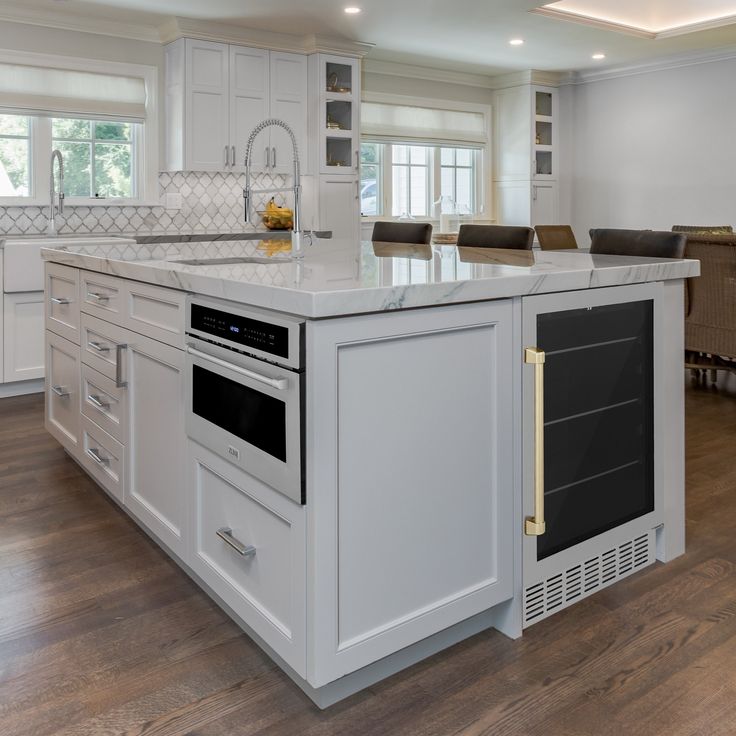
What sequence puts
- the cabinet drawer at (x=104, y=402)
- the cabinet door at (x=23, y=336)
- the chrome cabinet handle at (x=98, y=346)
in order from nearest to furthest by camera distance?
the cabinet drawer at (x=104, y=402), the chrome cabinet handle at (x=98, y=346), the cabinet door at (x=23, y=336)

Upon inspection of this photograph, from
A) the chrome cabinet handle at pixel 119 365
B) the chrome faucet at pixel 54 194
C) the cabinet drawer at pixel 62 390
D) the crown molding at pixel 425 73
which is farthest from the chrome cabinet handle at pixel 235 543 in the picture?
the crown molding at pixel 425 73

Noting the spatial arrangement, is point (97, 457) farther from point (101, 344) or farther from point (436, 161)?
point (436, 161)

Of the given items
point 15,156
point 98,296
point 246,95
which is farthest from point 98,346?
point 246,95

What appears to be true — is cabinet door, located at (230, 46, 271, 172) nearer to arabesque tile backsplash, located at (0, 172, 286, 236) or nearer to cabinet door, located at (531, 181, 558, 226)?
arabesque tile backsplash, located at (0, 172, 286, 236)

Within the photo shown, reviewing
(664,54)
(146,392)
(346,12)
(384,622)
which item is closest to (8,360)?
(146,392)

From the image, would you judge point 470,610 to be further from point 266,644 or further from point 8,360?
point 8,360

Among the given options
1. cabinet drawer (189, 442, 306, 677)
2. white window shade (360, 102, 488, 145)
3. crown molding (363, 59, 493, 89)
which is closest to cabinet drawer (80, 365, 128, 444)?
cabinet drawer (189, 442, 306, 677)

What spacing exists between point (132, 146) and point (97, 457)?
3560mm

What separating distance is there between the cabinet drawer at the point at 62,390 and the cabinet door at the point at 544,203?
18.1 ft

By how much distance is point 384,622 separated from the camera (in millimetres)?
1584

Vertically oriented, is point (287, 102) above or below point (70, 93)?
above

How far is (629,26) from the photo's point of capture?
5.94 meters

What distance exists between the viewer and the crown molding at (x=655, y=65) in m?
6.44

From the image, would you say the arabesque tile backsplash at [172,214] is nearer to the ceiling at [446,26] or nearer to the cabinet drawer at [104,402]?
the ceiling at [446,26]
